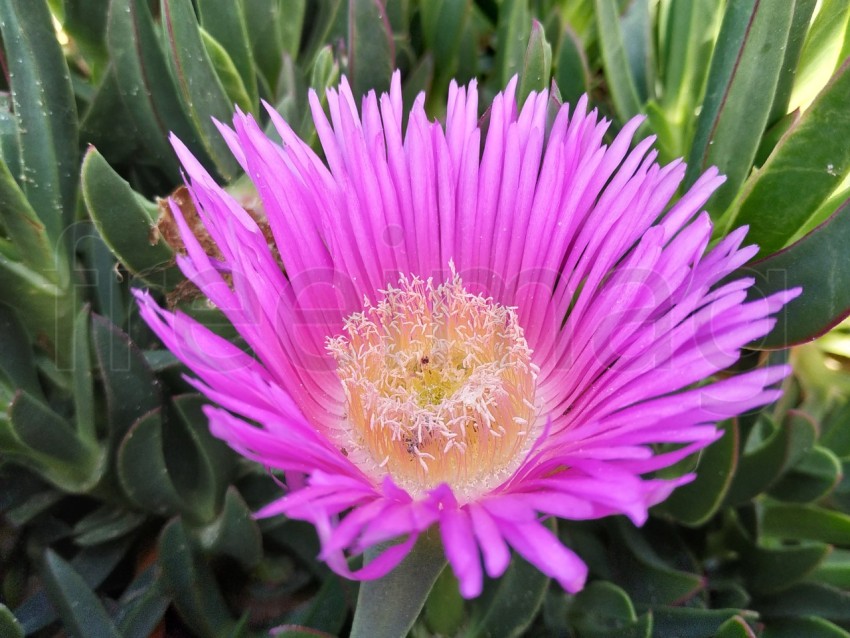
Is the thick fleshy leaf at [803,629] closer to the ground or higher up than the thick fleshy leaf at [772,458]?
closer to the ground

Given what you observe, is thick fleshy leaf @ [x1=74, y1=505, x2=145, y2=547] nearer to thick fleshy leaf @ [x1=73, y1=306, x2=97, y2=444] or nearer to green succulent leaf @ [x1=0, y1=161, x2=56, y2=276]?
thick fleshy leaf @ [x1=73, y1=306, x2=97, y2=444]

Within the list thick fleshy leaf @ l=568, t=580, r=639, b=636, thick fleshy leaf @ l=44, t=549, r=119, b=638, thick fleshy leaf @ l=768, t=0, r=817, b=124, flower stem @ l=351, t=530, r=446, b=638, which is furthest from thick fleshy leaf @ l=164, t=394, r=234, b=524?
thick fleshy leaf @ l=768, t=0, r=817, b=124

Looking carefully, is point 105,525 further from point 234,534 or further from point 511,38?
point 511,38

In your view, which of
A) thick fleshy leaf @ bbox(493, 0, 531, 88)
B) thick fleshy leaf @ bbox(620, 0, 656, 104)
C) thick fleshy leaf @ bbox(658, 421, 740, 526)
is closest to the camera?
thick fleshy leaf @ bbox(658, 421, 740, 526)

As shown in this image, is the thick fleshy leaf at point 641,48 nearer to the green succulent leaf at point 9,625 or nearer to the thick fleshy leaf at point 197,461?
the thick fleshy leaf at point 197,461

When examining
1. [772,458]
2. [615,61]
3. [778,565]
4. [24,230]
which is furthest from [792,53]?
[24,230]

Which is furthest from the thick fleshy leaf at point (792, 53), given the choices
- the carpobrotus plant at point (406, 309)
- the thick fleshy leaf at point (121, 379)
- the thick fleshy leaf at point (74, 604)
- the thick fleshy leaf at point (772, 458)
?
the thick fleshy leaf at point (74, 604)
